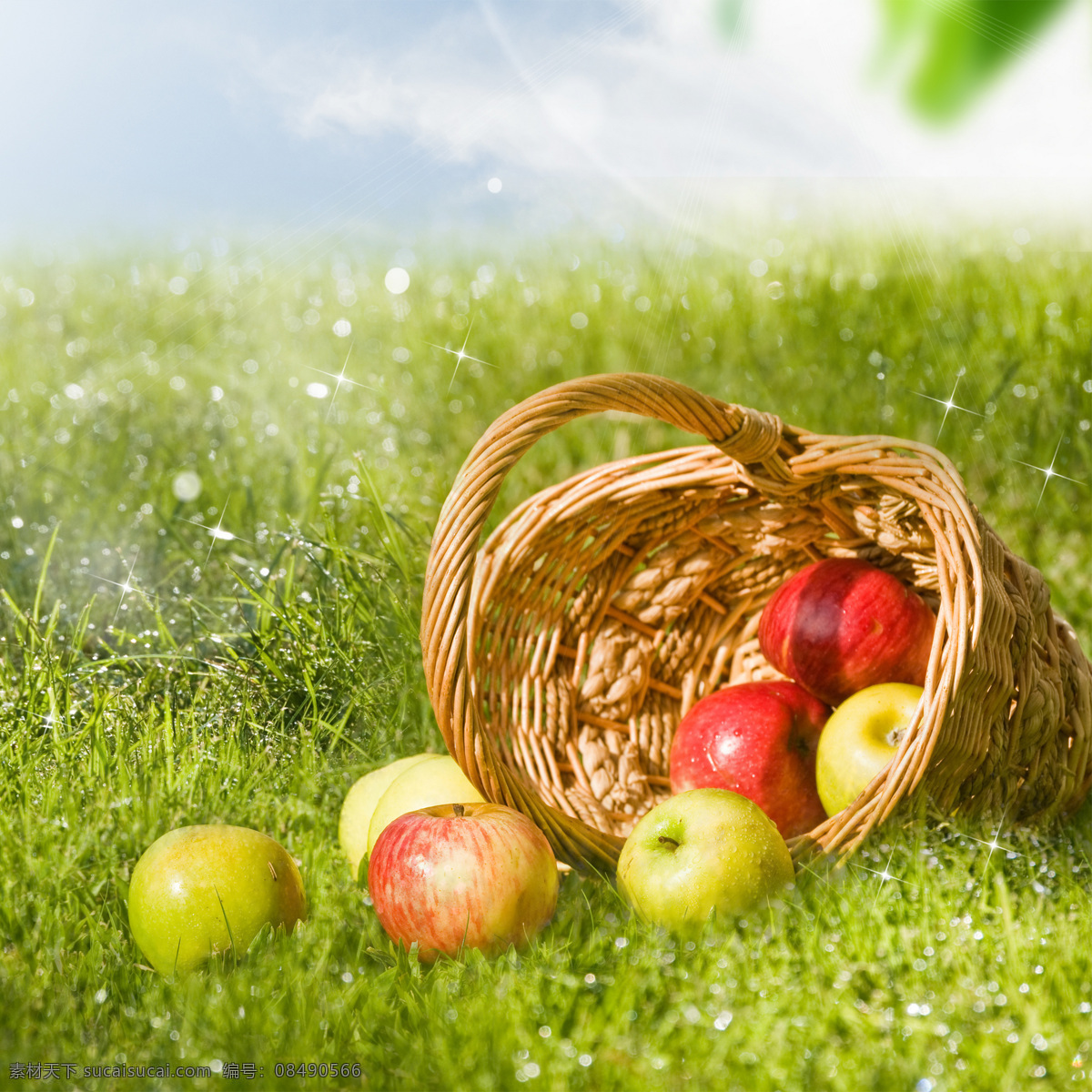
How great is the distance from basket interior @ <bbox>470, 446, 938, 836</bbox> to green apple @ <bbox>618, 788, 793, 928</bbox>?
0.30 meters

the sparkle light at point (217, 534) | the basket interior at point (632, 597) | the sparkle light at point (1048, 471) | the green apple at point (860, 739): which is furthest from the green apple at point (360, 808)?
the sparkle light at point (1048, 471)

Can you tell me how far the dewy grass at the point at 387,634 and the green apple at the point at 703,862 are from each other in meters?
0.04

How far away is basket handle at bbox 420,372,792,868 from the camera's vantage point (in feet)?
4.40

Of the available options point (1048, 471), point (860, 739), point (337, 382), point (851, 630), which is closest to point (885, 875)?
point (860, 739)

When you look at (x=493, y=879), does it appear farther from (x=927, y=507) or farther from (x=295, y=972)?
(x=927, y=507)

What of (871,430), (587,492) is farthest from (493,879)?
(871,430)

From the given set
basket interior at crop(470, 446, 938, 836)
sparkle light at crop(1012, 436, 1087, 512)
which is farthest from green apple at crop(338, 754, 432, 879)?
sparkle light at crop(1012, 436, 1087, 512)

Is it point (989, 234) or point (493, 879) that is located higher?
point (989, 234)

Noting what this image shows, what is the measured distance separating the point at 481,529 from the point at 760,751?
2.11 feet

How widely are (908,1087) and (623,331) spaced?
279cm

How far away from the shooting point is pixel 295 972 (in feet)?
4.06

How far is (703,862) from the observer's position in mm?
1337

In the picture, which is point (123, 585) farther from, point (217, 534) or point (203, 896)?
point (203, 896)

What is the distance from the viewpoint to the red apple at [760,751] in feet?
5.45
